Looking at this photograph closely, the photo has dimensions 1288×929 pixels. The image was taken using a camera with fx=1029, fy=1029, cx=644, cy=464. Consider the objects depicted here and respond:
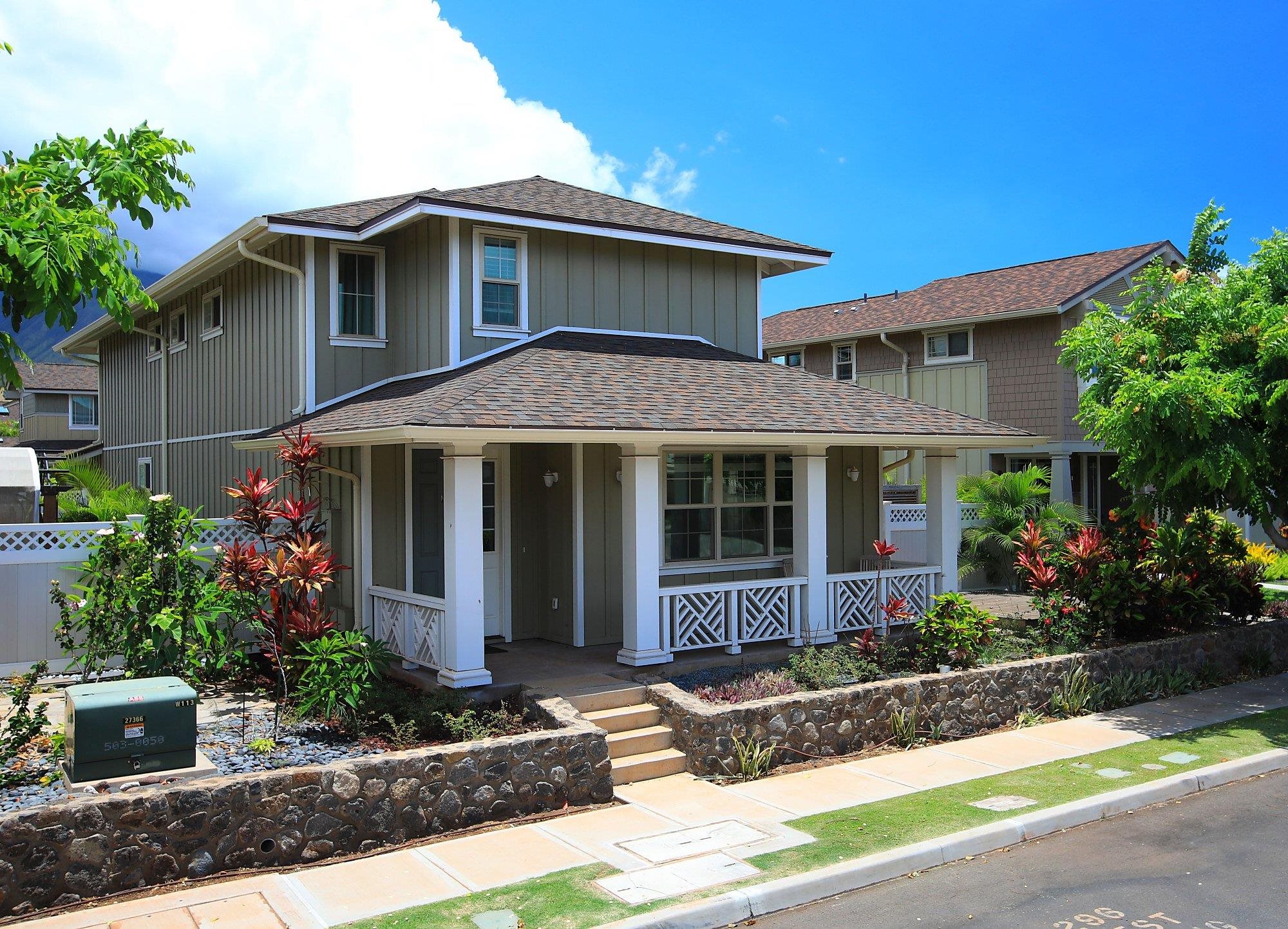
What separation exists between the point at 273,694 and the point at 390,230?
6280 millimetres

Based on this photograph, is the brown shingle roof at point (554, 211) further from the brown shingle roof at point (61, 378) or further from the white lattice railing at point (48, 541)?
the brown shingle roof at point (61, 378)

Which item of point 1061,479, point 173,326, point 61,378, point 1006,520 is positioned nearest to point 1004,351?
point 1061,479

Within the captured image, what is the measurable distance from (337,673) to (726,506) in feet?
19.2

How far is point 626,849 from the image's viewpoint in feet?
24.2

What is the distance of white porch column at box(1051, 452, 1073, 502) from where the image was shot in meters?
21.5

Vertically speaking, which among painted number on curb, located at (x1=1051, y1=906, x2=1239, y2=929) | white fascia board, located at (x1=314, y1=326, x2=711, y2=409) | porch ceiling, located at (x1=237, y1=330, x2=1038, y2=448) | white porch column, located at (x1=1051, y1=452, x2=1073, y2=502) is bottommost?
painted number on curb, located at (x1=1051, y1=906, x2=1239, y2=929)

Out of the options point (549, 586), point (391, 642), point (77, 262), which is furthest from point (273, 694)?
point (77, 262)

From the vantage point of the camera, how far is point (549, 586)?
1275cm

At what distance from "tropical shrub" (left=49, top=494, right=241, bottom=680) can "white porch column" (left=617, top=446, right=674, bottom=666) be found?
3.98 meters

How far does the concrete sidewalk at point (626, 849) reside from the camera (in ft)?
20.7

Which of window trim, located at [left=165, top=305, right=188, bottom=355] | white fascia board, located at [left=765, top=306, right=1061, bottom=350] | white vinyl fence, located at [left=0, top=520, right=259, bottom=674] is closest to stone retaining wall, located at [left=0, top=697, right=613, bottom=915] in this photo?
white vinyl fence, located at [left=0, top=520, right=259, bottom=674]

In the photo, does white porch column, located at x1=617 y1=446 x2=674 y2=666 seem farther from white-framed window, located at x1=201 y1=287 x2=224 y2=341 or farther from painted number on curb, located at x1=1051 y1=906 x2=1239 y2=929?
white-framed window, located at x1=201 y1=287 x2=224 y2=341

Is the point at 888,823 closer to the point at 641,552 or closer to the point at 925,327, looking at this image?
the point at 641,552

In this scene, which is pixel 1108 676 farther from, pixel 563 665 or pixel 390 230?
pixel 390 230
